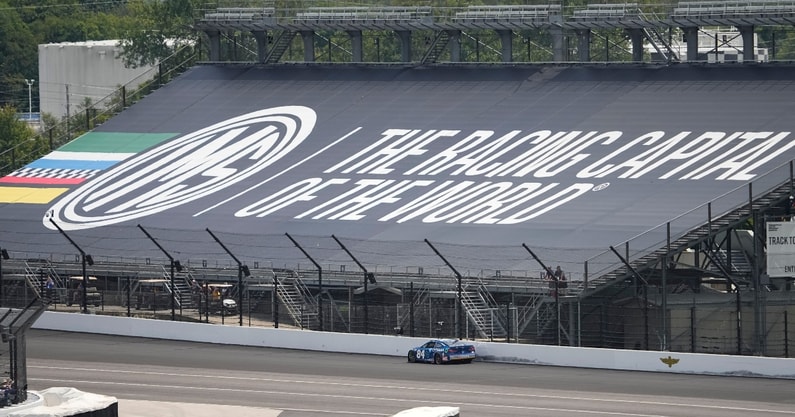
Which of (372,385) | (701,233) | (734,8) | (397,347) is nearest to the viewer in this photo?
(372,385)

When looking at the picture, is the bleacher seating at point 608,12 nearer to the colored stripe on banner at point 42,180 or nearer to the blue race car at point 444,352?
the colored stripe on banner at point 42,180

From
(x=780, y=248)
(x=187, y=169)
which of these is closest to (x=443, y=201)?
(x=187, y=169)

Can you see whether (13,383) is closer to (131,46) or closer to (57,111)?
(131,46)

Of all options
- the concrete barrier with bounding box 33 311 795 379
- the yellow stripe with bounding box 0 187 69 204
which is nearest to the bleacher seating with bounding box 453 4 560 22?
the yellow stripe with bounding box 0 187 69 204

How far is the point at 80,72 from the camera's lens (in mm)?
133000

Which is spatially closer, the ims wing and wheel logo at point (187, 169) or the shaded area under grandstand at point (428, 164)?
the shaded area under grandstand at point (428, 164)

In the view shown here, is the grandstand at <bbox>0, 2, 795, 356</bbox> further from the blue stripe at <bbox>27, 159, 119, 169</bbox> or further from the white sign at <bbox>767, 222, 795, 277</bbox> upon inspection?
the white sign at <bbox>767, 222, 795, 277</bbox>

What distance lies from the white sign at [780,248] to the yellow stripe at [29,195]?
106ft

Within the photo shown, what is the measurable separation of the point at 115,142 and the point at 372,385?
35.5 m

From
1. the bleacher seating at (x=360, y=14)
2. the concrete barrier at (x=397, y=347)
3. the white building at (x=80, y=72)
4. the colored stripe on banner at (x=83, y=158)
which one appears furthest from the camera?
the white building at (x=80, y=72)

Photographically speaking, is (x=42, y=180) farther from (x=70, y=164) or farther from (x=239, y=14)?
(x=239, y=14)

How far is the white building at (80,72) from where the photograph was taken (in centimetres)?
13188

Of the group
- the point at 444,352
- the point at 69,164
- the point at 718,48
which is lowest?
the point at 444,352

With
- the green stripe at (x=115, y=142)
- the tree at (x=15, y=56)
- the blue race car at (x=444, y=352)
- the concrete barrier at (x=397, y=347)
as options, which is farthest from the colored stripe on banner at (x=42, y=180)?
the tree at (x=15, y=56)
